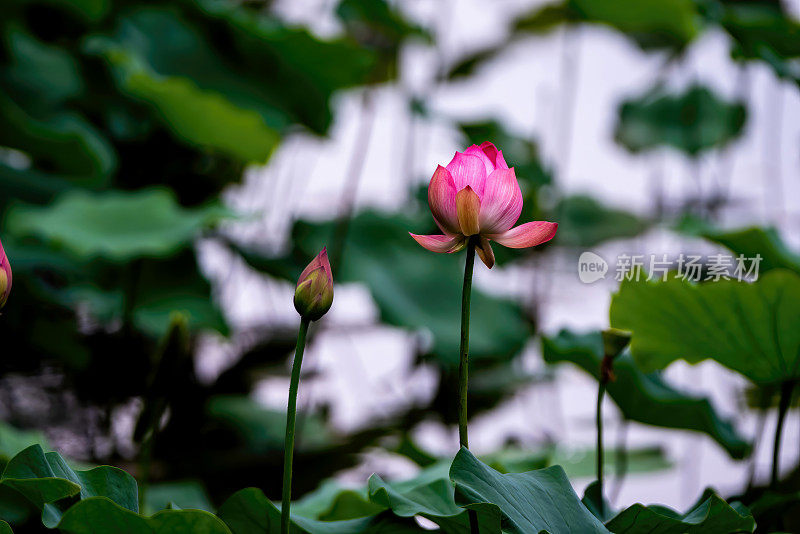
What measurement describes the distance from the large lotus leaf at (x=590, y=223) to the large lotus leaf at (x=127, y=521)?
1762 mm

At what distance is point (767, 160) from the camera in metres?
1.85

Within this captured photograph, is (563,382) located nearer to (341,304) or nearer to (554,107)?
(341,304)

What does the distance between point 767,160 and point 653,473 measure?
1.27m

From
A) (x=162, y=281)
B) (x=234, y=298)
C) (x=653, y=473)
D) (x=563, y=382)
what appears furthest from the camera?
(x=234, y=298)

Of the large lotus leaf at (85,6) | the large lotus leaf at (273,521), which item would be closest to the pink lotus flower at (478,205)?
the large lotus leaf at (273,521)

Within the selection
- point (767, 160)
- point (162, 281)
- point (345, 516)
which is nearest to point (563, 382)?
point (767, 160)

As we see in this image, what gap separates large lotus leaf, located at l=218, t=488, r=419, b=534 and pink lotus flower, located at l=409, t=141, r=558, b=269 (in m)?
0.12

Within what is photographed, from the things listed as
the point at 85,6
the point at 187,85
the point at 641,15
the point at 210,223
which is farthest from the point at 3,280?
the point at 641,15

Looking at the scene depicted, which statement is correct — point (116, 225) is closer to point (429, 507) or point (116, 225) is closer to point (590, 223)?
point (429, 507)

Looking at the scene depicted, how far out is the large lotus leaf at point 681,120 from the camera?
2.03 metres

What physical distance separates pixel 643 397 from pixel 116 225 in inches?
38.3

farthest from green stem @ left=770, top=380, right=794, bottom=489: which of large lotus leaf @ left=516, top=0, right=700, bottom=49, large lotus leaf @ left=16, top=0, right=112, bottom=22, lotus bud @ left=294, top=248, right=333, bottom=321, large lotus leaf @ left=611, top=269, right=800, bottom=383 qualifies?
large lotus leaf @ left=16, top=0, right=112, bottom=22

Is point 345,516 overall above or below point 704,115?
below

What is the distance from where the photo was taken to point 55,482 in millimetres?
252
